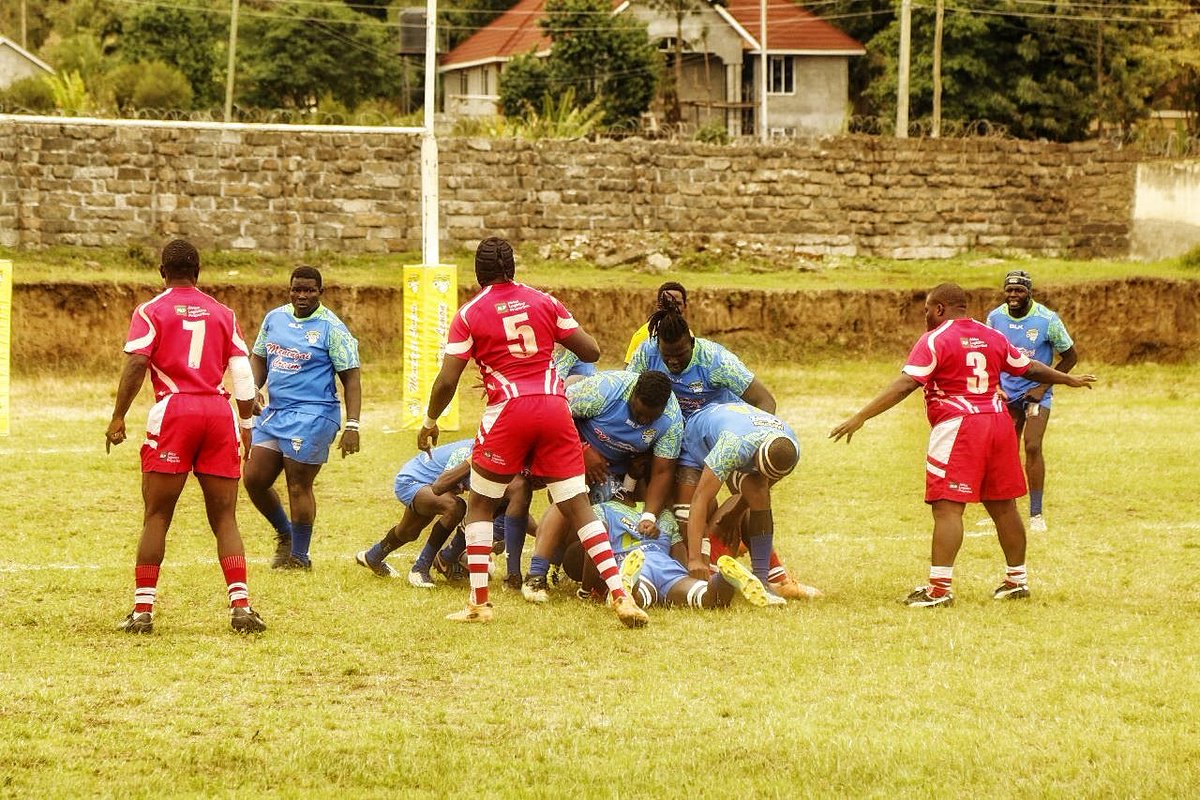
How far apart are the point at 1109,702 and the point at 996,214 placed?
28123mm

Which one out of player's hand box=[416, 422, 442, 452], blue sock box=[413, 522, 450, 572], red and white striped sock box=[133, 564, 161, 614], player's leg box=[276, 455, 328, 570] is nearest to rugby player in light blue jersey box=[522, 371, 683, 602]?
blue sock box=[413, 522, 450, 572]

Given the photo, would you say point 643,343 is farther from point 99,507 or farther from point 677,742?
point 99,507

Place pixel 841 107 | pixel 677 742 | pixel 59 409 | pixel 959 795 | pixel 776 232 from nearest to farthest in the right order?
pixel 959 795 < pixel 677 742 < pixel 59 409 < pixel 776 232 < pixel 841 107

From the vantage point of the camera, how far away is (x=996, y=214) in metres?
34.2

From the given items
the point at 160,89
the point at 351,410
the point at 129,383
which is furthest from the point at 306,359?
the point at 160,89

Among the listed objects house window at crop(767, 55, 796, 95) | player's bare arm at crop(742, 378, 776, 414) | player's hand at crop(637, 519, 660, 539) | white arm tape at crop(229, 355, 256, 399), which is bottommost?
player's hand at crop(637, 519, 660, 539)

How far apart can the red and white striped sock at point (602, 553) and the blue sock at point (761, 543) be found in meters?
1.25

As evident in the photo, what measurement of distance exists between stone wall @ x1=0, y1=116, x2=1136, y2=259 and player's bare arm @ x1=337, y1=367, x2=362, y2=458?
15.3m

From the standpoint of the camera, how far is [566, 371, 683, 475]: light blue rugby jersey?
33.7 feet

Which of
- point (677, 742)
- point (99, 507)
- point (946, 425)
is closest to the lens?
point (677, 742)

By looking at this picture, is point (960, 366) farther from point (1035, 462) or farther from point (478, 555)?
point (1035, 462)

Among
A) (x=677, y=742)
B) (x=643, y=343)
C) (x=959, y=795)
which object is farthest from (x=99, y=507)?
(x=959, y=795)

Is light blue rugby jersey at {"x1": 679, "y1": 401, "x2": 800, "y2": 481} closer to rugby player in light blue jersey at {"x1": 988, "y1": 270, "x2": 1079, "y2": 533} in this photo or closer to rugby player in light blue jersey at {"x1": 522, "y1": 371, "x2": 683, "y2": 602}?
rugby player in light blue jersey at {"x1": 522, "y1": 371, "x2": 683, "y2": 602}

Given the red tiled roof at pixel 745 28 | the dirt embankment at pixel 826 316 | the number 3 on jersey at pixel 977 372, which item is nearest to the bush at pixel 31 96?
the red tiled roof at pixel 745 28
